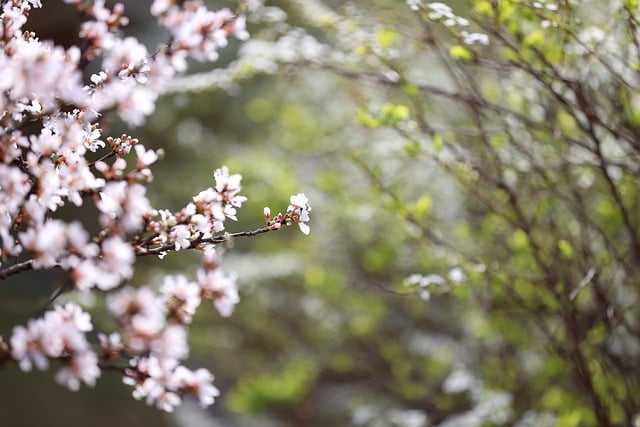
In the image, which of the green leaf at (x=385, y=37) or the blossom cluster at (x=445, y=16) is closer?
the blossom cluster at (x=445, y=16)

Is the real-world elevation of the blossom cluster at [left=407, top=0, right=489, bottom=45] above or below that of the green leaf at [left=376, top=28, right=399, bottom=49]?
above

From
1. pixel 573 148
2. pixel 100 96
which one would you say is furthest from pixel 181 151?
pixel 100 96

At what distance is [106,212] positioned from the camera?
1118mm

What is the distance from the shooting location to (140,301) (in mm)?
962

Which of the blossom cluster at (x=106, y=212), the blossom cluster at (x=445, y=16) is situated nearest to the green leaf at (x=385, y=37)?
the blossom cluster at (x=445, y=16)

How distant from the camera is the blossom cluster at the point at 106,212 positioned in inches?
38.0

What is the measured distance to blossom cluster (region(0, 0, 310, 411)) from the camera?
965 millimetres

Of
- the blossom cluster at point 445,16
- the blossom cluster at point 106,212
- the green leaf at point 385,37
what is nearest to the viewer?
the blossom cluster at point 106,212

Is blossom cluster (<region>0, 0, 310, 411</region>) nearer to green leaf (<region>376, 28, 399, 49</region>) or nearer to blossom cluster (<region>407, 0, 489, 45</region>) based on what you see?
blossom cluster (<region>407, 0, 489, 45</region>)

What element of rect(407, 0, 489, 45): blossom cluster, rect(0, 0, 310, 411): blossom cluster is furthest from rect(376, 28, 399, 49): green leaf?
rect(0, 0, 310, 411): blossom cluster

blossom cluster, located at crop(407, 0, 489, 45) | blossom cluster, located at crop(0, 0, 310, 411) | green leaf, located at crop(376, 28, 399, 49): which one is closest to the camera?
blossom cluster, located at crop(0, 0, 310, 411)

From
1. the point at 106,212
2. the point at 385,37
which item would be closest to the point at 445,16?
the point at 385,37

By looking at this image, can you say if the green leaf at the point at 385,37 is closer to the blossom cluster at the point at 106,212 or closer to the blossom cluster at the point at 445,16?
the blossom cluster at the point at 445,16

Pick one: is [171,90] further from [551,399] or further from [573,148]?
[551,399]
